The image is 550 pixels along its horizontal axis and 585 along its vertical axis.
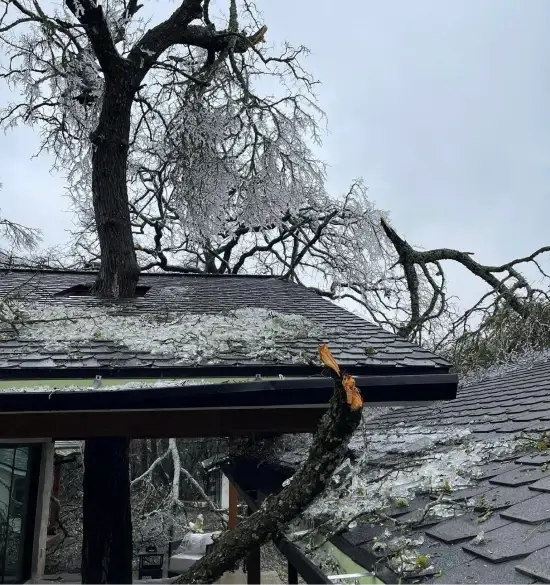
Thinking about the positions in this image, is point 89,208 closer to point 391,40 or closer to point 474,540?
point 391,40

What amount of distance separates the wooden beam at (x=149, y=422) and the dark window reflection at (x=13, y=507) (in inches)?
150

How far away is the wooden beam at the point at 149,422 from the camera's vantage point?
3.44 metres

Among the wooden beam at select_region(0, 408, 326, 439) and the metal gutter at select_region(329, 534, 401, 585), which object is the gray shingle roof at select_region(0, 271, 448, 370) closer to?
the wooden beam at select_region(0, 408, 326, 439)

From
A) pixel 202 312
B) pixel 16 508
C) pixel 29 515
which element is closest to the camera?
pixel 202 312

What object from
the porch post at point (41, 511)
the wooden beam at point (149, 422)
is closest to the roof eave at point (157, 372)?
the wooden beam at point (149, 422)

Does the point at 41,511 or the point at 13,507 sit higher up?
the point at 13,507

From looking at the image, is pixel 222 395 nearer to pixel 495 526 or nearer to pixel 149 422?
pixel 149 422

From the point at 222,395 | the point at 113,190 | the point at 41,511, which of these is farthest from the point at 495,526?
the point at 41,511

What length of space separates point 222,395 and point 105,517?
2108 mm

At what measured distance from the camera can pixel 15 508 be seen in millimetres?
7473

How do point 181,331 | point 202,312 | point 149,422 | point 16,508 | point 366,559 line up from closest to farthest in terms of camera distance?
point 366,559 → point 149,422 → point 181,331 → point 202,312 → point 16,508

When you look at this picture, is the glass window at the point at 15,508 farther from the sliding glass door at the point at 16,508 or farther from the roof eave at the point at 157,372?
the roof eave at the point at 157,372

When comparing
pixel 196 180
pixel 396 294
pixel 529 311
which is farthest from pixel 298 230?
pixel 529 311

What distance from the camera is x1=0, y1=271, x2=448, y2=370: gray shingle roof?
3.45 m
